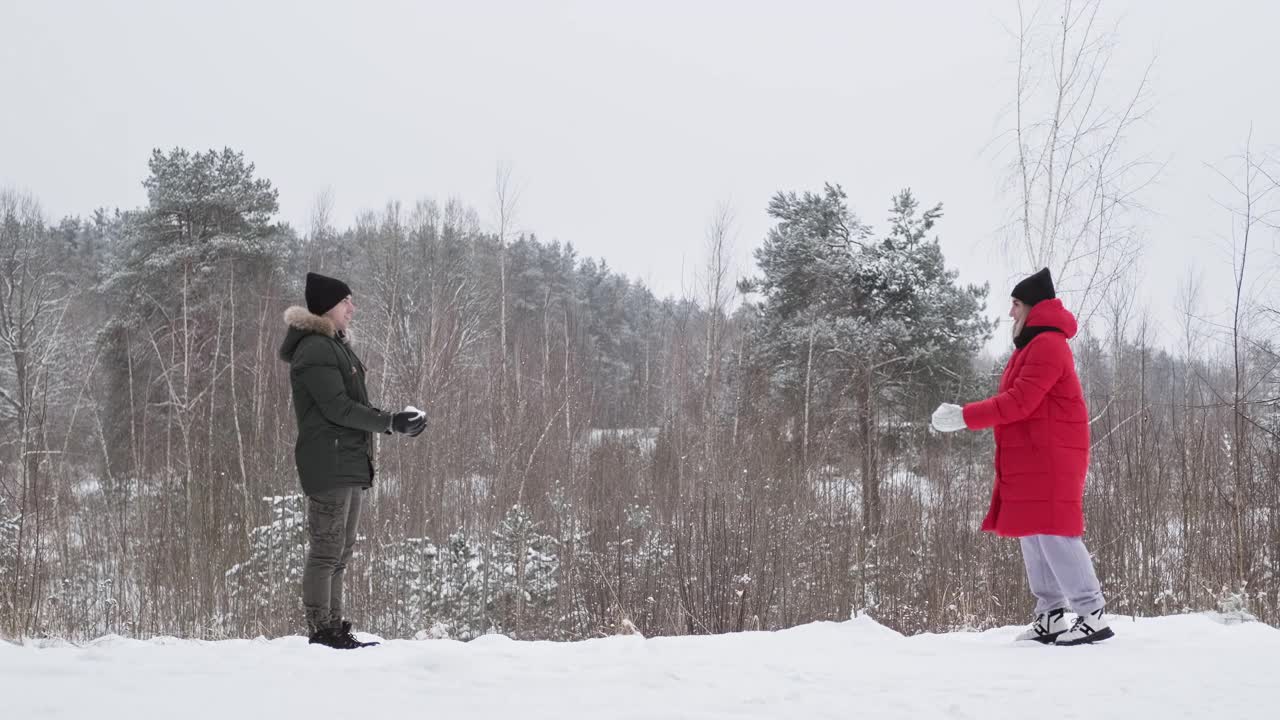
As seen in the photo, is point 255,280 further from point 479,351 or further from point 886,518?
point 886,518

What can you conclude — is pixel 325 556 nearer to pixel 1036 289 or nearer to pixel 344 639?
pixel 344 639

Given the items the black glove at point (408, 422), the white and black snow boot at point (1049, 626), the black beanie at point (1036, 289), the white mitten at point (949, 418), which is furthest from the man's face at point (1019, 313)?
the black glove at point (408, 422)

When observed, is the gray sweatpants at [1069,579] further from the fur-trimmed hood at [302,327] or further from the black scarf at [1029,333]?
the fur-trimmed hood at [302,327]

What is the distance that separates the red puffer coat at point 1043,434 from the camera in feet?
12.1

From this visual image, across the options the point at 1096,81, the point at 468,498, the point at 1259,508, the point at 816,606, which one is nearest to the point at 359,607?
the point at 468,498

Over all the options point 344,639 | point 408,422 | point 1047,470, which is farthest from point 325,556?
point 1047,470

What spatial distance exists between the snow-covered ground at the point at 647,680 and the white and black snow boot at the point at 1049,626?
21cm

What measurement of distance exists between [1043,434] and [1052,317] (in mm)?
553

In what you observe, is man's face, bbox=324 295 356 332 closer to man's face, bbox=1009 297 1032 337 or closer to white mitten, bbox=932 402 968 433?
white mitten, bbox=932 402 968 433

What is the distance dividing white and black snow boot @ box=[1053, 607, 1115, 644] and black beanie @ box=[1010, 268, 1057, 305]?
4.67ft

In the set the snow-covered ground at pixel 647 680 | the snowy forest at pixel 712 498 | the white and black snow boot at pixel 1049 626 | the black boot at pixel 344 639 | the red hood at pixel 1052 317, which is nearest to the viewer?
the snow-covered ground at pixel 647 680

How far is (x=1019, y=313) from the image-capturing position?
159 inches

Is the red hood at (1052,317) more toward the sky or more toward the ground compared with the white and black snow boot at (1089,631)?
more toward the sky

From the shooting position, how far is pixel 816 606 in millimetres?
Answer: 7129
